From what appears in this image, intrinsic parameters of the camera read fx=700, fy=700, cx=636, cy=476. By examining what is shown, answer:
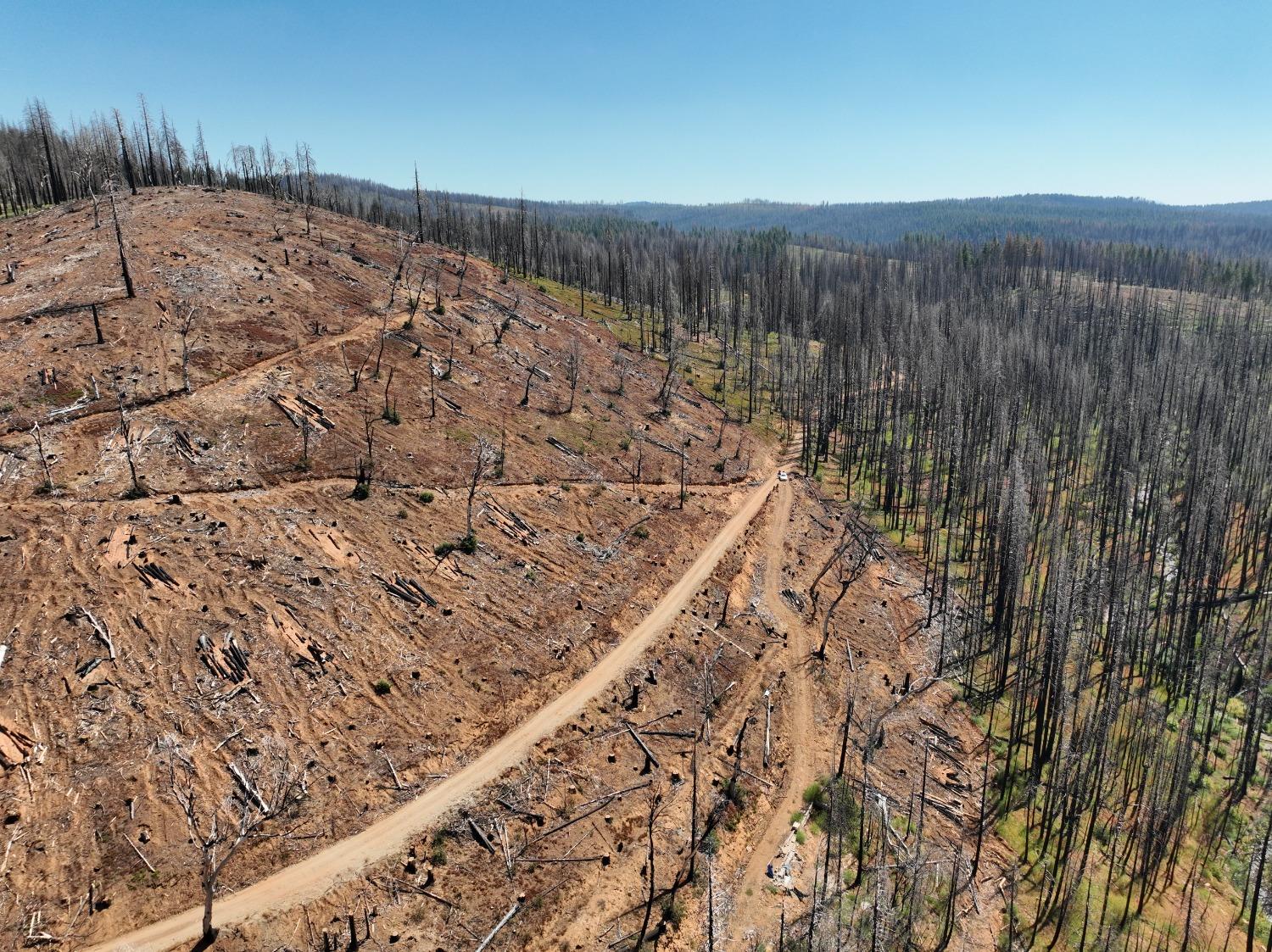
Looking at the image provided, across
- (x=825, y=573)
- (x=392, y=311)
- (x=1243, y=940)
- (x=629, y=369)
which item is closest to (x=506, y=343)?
(x=392, y=311)

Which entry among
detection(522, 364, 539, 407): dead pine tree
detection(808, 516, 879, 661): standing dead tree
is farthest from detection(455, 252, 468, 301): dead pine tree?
detection(808, 516, 879, 661): standing dead tree

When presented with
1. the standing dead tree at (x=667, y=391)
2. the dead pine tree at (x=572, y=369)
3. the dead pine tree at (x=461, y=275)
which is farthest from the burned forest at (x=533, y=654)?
the dead pine tree at (x=461, y=275)

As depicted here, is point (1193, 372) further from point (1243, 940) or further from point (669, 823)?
point (669, 823)

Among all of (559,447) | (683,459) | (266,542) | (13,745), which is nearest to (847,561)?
(683,459)

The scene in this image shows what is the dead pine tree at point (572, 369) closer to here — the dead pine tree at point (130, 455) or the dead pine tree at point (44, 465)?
the dead pine tree at point (130, 455)

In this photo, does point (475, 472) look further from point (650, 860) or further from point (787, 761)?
Result: point (650, 860)

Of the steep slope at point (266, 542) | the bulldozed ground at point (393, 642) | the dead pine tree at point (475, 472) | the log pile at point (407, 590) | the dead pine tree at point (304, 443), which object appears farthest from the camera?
the dead pine tree at point (475, 472)
